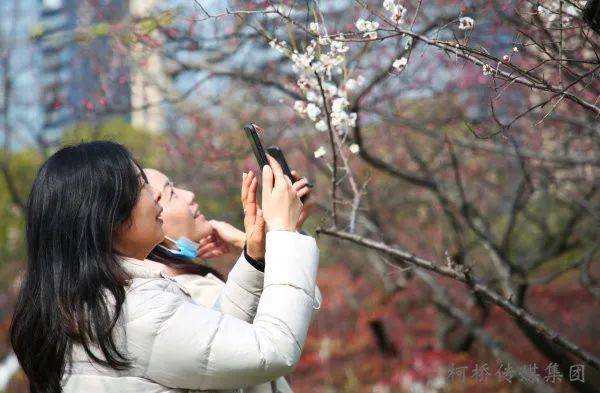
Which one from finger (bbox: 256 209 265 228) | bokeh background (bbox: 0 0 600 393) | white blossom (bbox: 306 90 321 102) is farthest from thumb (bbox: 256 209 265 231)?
white blossom (bbox: 306 90 321 102)

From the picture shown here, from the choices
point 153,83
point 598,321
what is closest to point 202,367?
point 153,83

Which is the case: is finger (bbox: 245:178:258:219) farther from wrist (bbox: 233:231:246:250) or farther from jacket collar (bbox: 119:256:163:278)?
wrist (bbox: 233:231:246:250)

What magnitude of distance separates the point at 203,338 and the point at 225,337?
0.04m

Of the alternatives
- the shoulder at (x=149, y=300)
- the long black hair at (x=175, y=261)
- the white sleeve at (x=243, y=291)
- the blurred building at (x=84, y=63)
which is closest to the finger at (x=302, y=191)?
the white sleeve at (x=243, y=291)

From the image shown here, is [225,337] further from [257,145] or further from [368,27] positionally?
[368,27]

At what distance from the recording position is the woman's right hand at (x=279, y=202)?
173cm

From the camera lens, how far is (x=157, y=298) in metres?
1.62

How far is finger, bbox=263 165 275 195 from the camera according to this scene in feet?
5.74

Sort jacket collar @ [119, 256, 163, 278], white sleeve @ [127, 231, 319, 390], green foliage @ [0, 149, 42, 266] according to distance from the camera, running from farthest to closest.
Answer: green foliage @ [0, 149, 42, 266]
jacket collar @ [119, 256, 163, 278]
white sleeve @ [127, 231, 319, 390]

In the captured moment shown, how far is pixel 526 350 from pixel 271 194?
5.12m

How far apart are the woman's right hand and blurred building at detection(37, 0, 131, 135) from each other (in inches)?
116

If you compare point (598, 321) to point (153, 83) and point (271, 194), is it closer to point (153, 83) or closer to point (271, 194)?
point (153, 83)

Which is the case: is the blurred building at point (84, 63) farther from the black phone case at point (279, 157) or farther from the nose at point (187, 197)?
the black phone case at point (279, 157)

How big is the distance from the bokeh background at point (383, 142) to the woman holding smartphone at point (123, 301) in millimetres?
791
